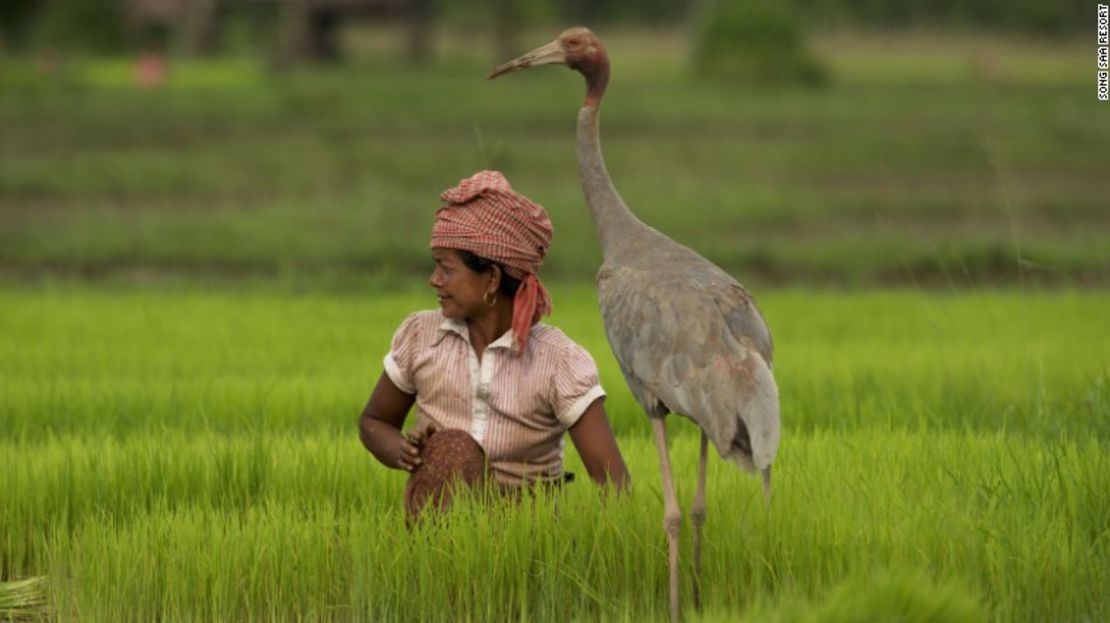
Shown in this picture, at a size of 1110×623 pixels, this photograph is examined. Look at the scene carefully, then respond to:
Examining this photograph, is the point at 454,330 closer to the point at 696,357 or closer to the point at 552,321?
the point at 696,357

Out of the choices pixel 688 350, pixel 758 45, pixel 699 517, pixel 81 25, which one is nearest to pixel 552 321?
pixel 699 517

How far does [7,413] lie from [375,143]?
40.5ft

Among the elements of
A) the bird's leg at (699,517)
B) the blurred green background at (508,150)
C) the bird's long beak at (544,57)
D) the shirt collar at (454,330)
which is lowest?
the blurred green background at (508,150)

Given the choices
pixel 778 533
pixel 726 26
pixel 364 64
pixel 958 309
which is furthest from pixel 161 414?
pixel 364 64

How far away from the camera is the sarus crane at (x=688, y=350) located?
4.20 metres

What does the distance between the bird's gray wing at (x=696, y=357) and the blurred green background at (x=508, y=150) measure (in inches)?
85.4

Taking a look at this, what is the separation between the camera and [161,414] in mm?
6988

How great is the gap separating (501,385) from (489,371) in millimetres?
46

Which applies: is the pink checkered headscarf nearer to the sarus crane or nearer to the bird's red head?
the sarus crane

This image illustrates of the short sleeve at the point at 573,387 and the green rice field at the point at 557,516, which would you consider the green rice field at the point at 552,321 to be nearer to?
the green rice field at the point at 557,516

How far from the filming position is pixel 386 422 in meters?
4.82

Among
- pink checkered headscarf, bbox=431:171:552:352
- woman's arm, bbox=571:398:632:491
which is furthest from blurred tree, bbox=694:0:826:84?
woman's arm, bbox=571:398:632:491

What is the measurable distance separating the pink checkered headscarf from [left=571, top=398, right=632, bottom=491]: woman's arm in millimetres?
237

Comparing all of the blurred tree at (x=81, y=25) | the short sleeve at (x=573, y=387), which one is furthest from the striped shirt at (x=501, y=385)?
the blurred tree at (x=81, y=25)
